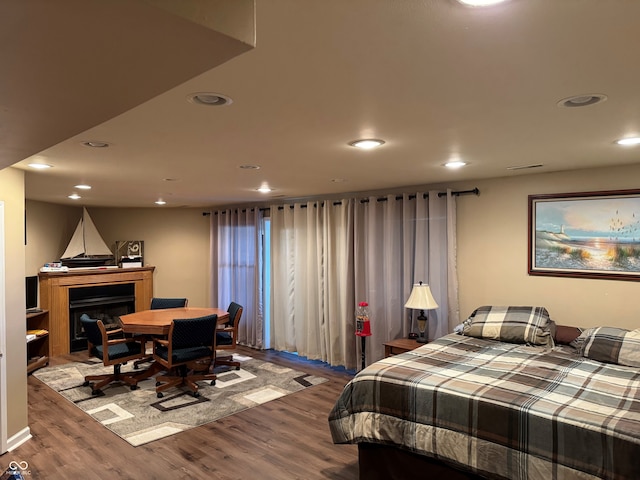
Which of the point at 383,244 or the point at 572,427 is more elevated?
the point at 383,244

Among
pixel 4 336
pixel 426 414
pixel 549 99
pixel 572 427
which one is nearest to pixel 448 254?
pixel 426 414

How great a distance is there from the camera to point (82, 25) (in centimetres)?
70

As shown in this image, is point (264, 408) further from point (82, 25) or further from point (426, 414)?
point (82, 25)

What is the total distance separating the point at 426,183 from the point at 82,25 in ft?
14.0

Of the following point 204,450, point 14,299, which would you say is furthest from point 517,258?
point 14,299

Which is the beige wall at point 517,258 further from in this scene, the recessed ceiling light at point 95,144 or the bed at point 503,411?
the recessed ceiling light at point 95,144

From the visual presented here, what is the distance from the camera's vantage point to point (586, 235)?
12.3 feet

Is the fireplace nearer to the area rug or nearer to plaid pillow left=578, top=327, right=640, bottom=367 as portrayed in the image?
the area rug

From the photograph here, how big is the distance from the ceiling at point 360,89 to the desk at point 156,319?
1.98 meters

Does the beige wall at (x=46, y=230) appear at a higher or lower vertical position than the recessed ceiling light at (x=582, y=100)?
lower

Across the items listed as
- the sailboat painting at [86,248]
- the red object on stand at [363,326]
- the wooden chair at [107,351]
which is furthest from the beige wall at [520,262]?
the sailboat painting at [86,248]

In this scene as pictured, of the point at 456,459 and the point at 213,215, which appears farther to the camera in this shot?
the point at 213,215

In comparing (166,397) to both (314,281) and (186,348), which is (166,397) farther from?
(314,281)

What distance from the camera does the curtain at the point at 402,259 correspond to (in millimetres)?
4535
